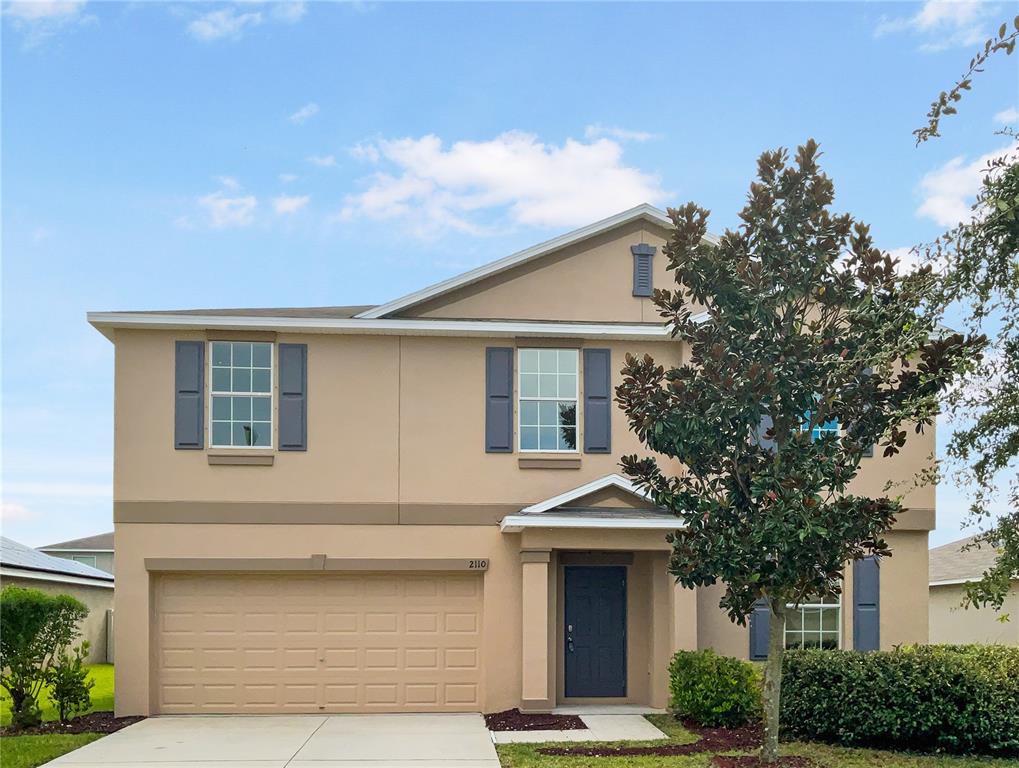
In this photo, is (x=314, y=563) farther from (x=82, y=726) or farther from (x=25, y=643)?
(x=25, y=643)

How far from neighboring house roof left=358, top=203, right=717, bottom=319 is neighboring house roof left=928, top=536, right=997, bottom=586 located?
40.2 ft

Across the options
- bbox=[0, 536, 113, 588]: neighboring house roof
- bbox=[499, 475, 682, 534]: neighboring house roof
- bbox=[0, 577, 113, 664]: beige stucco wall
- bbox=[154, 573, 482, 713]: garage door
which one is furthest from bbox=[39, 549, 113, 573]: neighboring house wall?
bbox=[499, 475, 682, 534]: neighboring house roof

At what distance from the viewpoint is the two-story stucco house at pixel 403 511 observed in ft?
52.1

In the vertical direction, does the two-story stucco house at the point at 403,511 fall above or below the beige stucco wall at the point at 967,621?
above

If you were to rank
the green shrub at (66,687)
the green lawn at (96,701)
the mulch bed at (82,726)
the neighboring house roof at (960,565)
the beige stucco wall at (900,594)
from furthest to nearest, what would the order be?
the neighboring house roof at (960,565), the beige stucco wall at (900,594), the green lawn at (96,701), the green shrub at (66,687), the mulch bed at (82,726)

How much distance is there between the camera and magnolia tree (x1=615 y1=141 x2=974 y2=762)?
11.1 meters

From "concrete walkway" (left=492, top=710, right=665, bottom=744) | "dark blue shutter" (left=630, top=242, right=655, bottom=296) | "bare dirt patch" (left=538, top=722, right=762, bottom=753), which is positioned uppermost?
"dark blue shutter" (left=630, top=242, right=655, bottom=296)

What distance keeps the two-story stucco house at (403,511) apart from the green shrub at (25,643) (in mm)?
1080

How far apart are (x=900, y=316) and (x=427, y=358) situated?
778cm

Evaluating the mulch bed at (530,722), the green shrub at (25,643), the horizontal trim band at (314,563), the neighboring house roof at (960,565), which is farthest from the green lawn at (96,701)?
the neighboring house roof at (960,565)

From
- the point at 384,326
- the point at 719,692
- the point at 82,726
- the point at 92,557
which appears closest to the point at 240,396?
the point at 384,326

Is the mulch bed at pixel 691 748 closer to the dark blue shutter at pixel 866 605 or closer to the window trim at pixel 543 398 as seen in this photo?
the dark blue shutter at pixel 866 605

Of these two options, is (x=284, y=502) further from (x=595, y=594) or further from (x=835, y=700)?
(x=835, y=700)

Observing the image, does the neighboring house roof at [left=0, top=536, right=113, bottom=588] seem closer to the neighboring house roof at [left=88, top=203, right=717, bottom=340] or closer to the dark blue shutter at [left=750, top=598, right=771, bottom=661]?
the neighboring house roof at [left=88, top=203, right=717, bottom=340]
